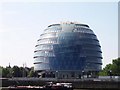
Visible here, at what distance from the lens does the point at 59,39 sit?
185625mm

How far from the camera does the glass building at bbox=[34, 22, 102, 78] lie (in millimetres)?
183500

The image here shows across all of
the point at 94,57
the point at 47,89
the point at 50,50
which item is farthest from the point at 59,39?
the point at 47,89

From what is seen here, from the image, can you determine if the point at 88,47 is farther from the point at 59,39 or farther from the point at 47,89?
the point at 47,89

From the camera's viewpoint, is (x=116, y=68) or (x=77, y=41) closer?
(x=116, y=68)

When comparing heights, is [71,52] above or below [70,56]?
above

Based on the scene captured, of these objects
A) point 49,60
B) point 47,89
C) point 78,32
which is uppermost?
point 78,32

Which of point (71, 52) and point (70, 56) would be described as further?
point (70, 56)

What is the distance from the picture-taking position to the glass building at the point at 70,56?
183500 mm

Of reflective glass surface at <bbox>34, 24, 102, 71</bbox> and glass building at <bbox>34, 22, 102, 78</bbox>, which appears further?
reflective glass surface at <bbox>34, 24, 102, 71</bbox>

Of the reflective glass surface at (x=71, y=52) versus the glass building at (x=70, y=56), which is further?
the reflective glass surface at (x=71, y=52)

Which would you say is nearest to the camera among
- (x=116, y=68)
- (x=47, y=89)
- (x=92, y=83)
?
(x=47, y=89)

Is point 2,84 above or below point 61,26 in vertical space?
below

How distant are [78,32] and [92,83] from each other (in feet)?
Answer: 320

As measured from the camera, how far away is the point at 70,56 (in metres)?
184
